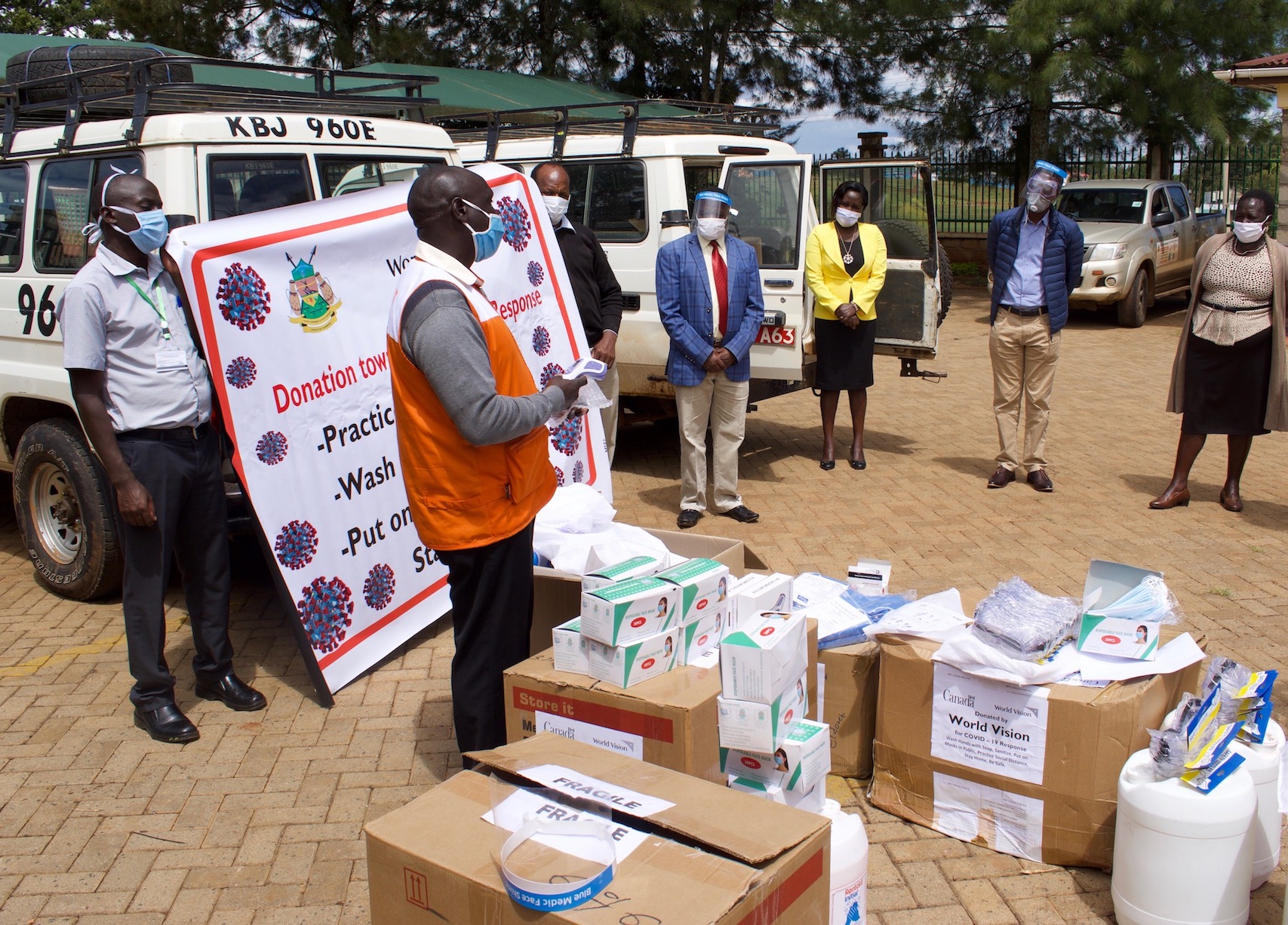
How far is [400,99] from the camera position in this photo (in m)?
6.22

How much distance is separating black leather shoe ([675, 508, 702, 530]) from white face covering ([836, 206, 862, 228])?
2.32 meters

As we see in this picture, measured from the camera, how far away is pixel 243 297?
4336 mm

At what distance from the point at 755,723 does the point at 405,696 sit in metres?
2.19

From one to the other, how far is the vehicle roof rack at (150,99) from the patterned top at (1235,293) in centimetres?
468

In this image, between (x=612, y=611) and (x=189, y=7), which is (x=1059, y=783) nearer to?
(x=612, y=611)

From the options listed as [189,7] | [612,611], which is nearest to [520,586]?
[612,611]

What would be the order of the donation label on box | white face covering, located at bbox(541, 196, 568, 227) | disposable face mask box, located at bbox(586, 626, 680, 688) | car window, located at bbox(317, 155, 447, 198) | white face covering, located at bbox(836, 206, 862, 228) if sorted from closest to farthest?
disposable face mask box, located at bbox(586, 626, 680, 688) < the donation label on box < car window, located at bbox(317, 155, 447, 198) < white face covering, located at bbox(541, 196, 568, 227) < white face covering, located at bbox(836, 206, 862, 228)

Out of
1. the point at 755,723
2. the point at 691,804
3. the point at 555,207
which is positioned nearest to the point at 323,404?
the point at 555,207

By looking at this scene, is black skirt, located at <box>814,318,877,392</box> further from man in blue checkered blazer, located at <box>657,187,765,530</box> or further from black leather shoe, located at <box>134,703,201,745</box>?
black leather shoe, located at <box>134,703,201,745</box>

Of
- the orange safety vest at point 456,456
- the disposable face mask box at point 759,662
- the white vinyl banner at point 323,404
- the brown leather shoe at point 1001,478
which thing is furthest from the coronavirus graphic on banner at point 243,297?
the brown leather shoe at point 1001,478

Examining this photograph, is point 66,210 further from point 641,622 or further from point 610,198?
point 641,622

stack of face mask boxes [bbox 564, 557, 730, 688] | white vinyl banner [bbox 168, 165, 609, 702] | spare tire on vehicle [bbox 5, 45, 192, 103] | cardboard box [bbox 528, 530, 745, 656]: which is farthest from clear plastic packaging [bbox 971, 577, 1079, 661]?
spare tire on vehicle [bbox 5, 45, 192, 103]

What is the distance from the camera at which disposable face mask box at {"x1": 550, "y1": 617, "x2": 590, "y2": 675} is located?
323cm

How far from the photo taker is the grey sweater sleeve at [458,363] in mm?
3006
